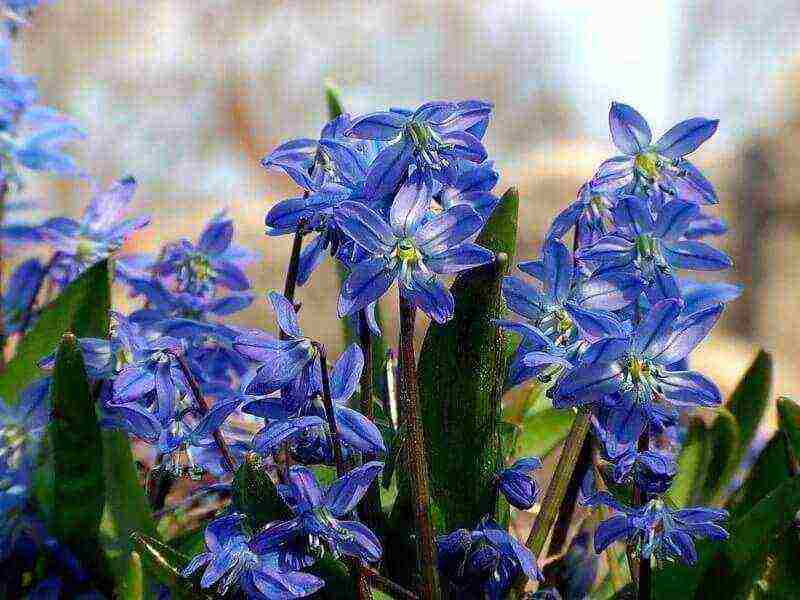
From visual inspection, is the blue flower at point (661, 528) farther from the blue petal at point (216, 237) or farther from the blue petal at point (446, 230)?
the blue petal at point (216, 237)

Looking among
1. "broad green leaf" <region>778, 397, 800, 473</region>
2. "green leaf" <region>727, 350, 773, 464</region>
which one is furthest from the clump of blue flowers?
"green leaf" <region>727, 350, 773, 464</region>

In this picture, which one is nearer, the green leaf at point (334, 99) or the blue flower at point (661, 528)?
the blue flower at point (661, 528)

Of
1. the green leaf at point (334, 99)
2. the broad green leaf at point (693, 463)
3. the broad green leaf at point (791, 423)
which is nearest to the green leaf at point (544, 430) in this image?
the broad green leaf at point (693, 463)

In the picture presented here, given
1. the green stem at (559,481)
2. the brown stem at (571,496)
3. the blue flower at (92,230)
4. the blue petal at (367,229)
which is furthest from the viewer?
the blue flower at (92,230)

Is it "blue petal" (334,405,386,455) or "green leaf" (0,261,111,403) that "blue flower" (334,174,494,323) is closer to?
"blue petal" (334,405,386,455)

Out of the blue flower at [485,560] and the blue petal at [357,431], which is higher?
the blue petal at [357,431]

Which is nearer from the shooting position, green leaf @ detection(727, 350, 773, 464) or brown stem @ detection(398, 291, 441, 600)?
brown stem @ detection(398, 291, 441, 600)

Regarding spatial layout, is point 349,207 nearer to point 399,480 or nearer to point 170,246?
point 399,480
